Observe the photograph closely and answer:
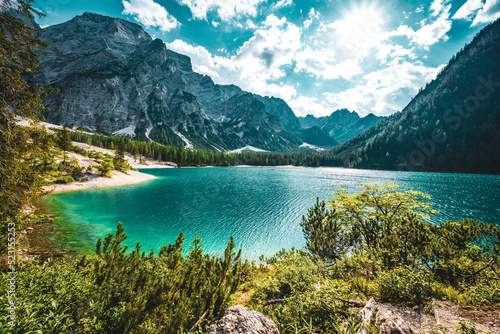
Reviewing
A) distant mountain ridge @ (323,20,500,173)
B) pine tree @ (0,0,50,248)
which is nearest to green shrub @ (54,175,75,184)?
pine tree @ (0,0,50,248)

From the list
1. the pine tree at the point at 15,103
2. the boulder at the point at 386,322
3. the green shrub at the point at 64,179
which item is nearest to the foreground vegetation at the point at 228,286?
the boulder at the point at 386,322

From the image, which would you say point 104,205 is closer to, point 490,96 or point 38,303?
point 38,303

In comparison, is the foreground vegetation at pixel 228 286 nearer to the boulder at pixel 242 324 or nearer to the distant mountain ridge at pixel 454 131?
the boulder at pixel 242 324

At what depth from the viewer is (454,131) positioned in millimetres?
153125

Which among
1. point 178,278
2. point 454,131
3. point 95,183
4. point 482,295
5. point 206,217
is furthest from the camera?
point 454,131

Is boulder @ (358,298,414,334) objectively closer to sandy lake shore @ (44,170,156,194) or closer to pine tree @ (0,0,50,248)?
pine tree @ (0,0,50,248)

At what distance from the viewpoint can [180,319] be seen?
15.9ft

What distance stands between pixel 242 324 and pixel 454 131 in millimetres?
230361

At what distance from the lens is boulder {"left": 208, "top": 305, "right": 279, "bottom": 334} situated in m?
4.36

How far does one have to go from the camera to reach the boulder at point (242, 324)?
4.36 meters

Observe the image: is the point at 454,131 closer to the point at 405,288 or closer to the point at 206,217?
the point at 206,217

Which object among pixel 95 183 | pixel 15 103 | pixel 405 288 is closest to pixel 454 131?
pixel 405 288

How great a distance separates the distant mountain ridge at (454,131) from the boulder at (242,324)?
189 metres

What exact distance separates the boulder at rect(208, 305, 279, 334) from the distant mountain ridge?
188786 mm
